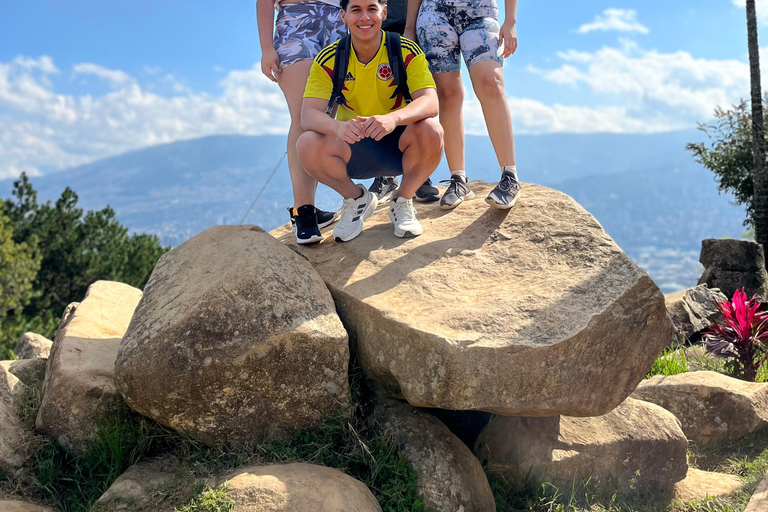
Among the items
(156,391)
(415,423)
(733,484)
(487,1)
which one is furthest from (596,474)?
(487,1)

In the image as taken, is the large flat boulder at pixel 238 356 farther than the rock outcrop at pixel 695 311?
No

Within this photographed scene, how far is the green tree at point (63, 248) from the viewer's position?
17047mm

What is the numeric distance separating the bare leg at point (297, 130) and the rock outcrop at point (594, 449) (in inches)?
85.6

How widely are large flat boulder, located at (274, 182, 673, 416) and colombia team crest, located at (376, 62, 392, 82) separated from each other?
1.18m

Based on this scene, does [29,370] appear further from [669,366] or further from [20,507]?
[669,366]

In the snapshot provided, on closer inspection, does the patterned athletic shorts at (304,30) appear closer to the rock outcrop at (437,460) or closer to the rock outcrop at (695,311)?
the rock outcrop at (437,460)

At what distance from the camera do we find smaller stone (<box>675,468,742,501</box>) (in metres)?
4.59

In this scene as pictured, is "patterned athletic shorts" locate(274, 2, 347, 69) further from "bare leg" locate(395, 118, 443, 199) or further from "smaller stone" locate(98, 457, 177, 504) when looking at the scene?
"smaller stone" locate(98, 457, 177, 504)

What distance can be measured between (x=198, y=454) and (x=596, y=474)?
8.88 ft

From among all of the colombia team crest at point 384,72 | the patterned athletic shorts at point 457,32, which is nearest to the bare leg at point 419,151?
the colombia team crest at point 384,72

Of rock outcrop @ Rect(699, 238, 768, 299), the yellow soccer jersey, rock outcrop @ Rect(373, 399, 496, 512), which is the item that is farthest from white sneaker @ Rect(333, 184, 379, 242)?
rock outcrop @ Rect(699, 238, 768, 299)

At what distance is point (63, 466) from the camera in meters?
4.28

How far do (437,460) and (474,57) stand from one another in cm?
298

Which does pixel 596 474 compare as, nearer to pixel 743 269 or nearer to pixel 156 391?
pixel 156 391
